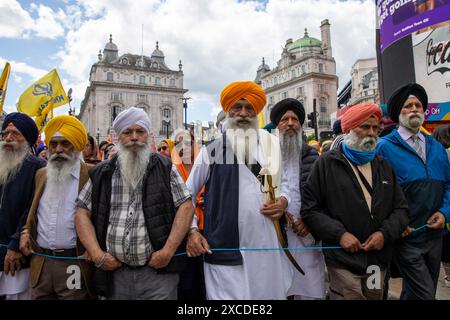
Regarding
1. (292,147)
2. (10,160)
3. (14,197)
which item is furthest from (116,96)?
(292,147)

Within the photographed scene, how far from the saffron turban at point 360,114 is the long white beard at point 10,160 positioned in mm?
2965

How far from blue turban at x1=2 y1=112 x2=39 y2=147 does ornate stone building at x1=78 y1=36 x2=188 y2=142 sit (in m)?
56.6

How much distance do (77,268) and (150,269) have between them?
63cm

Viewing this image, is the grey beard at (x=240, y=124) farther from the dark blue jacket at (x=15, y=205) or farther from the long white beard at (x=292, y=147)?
the dark blue jacket at (x=15, y=205)

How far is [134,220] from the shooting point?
2510 millimetres

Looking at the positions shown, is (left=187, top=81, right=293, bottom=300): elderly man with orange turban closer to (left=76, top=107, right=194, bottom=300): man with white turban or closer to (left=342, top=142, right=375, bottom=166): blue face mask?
(left=76, top=107, right=194, bottom=300): man with white turban

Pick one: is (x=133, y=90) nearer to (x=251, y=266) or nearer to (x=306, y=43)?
(x=306, y=43)

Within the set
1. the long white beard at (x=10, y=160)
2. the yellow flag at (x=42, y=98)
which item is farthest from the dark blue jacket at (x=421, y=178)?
the yellow flag at (x=42, y=98)

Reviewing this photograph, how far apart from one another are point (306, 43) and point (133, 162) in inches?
2951

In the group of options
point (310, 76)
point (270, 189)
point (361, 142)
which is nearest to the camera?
point (270, 189)

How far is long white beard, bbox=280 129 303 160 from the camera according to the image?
342cm

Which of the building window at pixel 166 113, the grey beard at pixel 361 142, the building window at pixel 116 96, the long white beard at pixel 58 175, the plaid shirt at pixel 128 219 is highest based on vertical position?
the building window at pixel 116 96

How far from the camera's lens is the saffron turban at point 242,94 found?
293 centimetres

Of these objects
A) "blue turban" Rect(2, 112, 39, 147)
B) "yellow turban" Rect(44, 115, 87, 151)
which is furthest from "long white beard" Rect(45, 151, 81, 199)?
"blue turban" Rect(2, 112, 39, 147)
